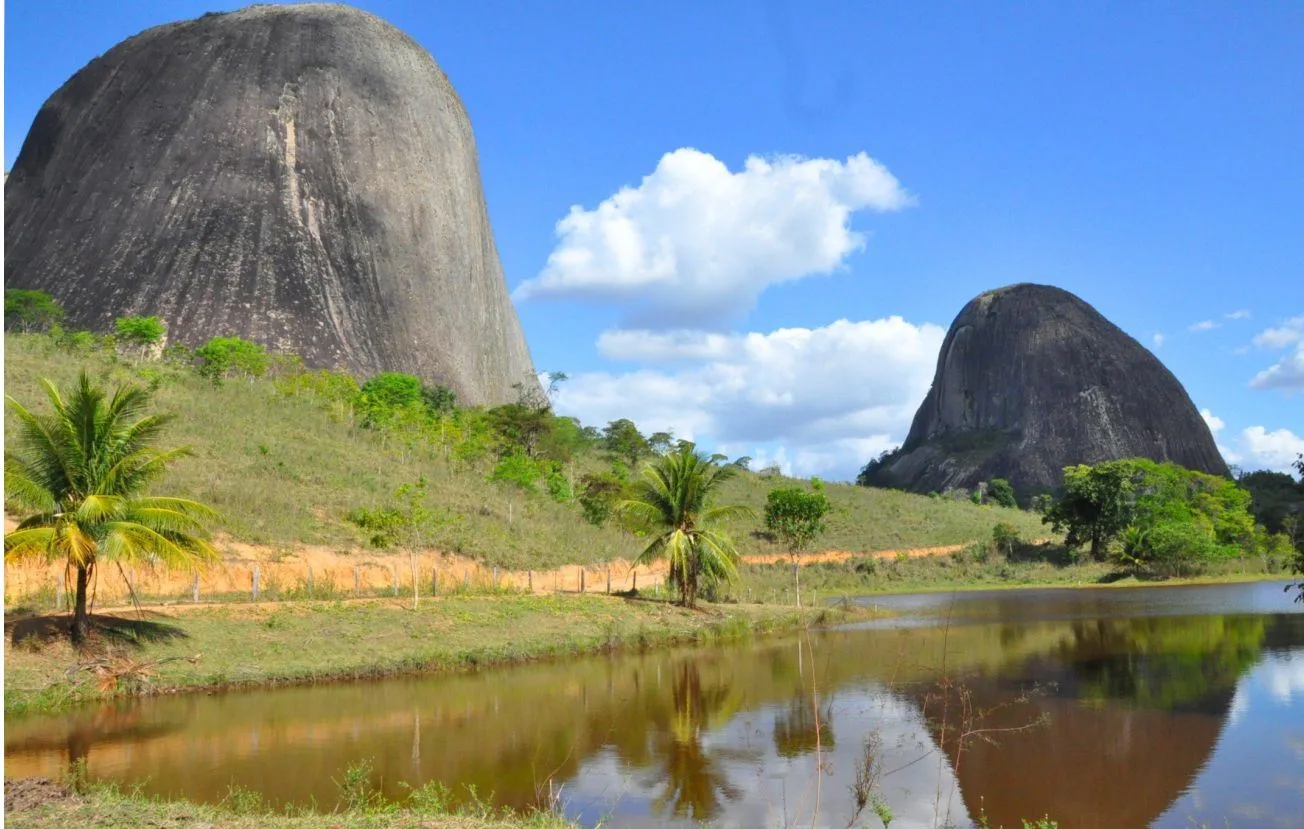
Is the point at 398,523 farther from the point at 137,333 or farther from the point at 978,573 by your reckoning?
the point at 978,573

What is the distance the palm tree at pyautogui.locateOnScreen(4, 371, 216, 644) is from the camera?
51.6ft

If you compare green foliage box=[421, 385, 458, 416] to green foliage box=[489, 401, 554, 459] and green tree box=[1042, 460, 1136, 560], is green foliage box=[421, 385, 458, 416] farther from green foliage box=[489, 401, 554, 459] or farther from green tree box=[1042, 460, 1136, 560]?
green tree box=[1042, 460, 1136, 560]

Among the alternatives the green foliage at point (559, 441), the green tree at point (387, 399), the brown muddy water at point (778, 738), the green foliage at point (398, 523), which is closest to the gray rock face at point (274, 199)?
the green tree at point (387, 399)

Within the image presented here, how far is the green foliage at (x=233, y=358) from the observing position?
156 feet

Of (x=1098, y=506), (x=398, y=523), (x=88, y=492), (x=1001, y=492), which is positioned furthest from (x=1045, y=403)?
(x=88, y=492)

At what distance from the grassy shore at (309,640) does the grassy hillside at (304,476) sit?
529cm

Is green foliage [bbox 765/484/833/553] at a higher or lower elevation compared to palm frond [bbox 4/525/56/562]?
higher

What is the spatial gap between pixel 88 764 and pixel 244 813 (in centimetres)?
389

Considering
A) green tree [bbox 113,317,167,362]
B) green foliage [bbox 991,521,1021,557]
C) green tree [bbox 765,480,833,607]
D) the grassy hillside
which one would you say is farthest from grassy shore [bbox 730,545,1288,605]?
green tree [bbox 113,317,167,362]

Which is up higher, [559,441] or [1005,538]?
[559,441]

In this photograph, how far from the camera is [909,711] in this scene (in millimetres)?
14578

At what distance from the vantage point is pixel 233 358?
158 ft

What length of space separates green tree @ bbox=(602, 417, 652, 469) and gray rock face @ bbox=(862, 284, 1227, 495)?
1692 inches

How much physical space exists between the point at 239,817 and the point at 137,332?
49.1 metres
